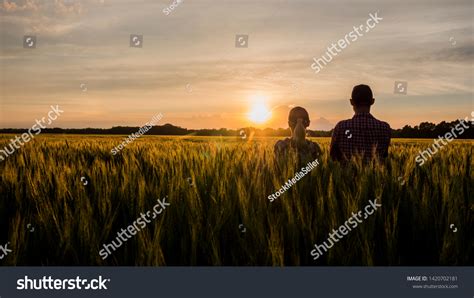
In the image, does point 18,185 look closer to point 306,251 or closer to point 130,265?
point 130,265

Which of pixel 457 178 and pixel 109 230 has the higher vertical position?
pixel 457 178

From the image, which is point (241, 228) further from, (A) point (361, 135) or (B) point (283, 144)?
(A) point (361, 135)

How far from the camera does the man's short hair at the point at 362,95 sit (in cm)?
535

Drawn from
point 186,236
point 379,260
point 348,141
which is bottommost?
point 379,260

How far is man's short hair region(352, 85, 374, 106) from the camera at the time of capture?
17.6ft

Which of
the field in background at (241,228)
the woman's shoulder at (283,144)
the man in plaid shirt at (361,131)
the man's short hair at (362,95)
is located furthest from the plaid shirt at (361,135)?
the field in background at (241,228)

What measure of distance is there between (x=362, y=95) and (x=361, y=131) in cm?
41

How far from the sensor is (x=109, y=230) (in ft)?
7.83

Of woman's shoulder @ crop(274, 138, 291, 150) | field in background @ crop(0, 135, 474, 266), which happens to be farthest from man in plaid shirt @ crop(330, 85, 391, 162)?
field in background @ crop(0, 135, 474, 266)

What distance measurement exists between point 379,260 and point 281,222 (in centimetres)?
50

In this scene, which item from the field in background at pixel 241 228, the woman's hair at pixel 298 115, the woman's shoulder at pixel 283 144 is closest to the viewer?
the field in background at pixel 241 228

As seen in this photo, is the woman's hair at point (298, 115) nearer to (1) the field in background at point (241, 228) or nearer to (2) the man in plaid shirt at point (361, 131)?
(2) the man in plaid shirt at point (361, 131)

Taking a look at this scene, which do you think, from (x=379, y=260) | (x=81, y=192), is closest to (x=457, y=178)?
(x=379, y=260)

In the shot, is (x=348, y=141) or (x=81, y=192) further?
(x=348, y=141)
